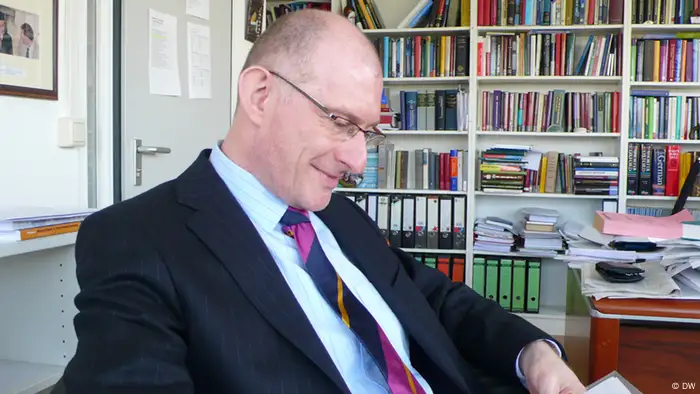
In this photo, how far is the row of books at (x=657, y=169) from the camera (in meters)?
3.55

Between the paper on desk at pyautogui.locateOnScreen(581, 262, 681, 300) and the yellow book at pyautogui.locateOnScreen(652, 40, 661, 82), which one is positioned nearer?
the paper on desk at pyautogui.locateOnScreen(581, 262, 681, 300)

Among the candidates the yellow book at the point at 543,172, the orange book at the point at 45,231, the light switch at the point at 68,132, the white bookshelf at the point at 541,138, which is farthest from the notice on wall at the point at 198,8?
the yellow book at the point at 543,172

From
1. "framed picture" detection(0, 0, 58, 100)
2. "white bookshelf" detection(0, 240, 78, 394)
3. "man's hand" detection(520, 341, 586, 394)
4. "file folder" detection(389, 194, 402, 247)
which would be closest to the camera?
"man's hand" detection(520, 341, 586, 394)

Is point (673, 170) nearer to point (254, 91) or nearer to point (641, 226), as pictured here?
point (641, 226)

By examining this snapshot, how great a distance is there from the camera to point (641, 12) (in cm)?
353

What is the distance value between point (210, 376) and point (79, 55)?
1682 mm

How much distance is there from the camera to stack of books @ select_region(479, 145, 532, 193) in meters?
3.71

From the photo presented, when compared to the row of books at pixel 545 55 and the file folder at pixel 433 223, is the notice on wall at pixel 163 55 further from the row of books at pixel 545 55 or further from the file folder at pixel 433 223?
the row of books at pixel 545 55

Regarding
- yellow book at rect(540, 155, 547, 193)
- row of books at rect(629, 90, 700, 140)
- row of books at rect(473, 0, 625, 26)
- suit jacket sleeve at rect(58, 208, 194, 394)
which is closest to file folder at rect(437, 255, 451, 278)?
yellow book at rect(540, 155, 547, 193)

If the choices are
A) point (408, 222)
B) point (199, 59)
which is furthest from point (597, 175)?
point (199, 59)

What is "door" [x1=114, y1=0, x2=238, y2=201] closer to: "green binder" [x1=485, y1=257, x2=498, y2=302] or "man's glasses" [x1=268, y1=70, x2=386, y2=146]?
"man's glasses" [x1=268, y1=70, x2=386, y2=146]

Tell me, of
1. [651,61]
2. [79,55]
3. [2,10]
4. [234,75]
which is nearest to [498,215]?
[651,61]

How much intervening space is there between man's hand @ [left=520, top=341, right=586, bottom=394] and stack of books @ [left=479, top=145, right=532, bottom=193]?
2756mm

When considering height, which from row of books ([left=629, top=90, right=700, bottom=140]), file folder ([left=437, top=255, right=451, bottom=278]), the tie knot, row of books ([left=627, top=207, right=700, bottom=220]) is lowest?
file folder ([left=437, top=255, right=451, bottom=278])
